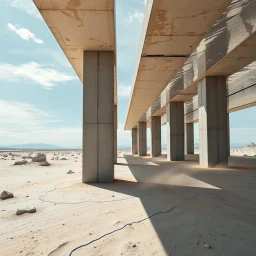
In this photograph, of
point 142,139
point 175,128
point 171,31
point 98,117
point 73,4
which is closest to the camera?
point 73,4

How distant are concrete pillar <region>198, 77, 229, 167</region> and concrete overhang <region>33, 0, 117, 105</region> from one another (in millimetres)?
7618

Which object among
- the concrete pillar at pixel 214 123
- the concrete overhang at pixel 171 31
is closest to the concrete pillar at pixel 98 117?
the concrete overhang at pixel 171 31

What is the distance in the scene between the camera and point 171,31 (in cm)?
745

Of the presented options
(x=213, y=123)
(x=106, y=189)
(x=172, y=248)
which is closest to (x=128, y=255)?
(x=172, y=248)

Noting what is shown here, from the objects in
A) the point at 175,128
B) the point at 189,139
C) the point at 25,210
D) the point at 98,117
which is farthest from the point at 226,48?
the point at 189,139

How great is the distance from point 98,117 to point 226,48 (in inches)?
249

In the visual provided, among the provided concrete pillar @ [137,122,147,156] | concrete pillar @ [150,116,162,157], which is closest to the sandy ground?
concrete pillar @ [150,116,162,157]

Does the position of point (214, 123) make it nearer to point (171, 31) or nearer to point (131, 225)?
point (171, 31)

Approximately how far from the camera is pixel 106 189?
702 centimetres

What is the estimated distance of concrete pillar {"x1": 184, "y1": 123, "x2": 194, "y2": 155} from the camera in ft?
105

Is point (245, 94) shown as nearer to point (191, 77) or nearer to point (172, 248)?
point (191, 77)

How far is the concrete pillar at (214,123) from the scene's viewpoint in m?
13.7

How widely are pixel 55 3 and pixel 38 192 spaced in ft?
16.9

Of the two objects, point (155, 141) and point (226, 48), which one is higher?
point (226, 48)
